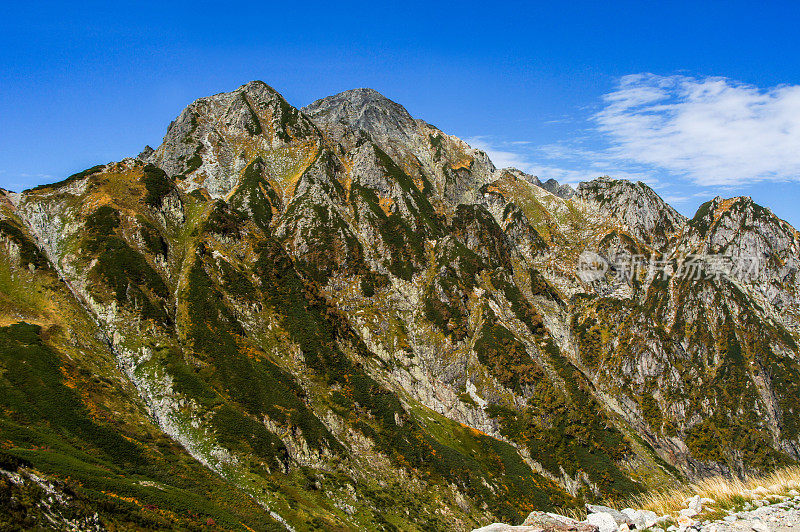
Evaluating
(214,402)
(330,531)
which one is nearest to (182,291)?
(214,402)

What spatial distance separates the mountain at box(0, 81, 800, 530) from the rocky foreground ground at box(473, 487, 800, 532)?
30.8m

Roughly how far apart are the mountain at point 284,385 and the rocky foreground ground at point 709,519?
3082cm

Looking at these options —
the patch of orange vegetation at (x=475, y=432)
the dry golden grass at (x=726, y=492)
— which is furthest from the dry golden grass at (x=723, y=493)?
the patch of orange vegetation at (x=475, y=432)

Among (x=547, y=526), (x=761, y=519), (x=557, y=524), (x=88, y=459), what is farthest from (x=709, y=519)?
(x=88, y=459)

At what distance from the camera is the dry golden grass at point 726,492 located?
15508 millimetres

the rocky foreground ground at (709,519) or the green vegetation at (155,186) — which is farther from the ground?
the green vegetation at (155,186)

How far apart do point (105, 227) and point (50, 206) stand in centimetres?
1762

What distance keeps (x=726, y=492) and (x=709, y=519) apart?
2.30 metres

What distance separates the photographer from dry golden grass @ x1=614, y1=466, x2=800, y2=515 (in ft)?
50.9

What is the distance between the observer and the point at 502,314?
18100 cm

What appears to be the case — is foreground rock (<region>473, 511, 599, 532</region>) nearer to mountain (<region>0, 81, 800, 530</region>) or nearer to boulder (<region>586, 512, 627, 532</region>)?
boulder (<region>586, 512, 627, 532</region>)

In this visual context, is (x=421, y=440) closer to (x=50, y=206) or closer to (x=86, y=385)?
(x=86, y=385)

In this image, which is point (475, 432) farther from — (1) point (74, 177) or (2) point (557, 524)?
(1) point (74, 177)

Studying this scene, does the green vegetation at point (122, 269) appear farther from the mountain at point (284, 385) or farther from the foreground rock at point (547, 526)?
the foreground rock at point (547, 526)
